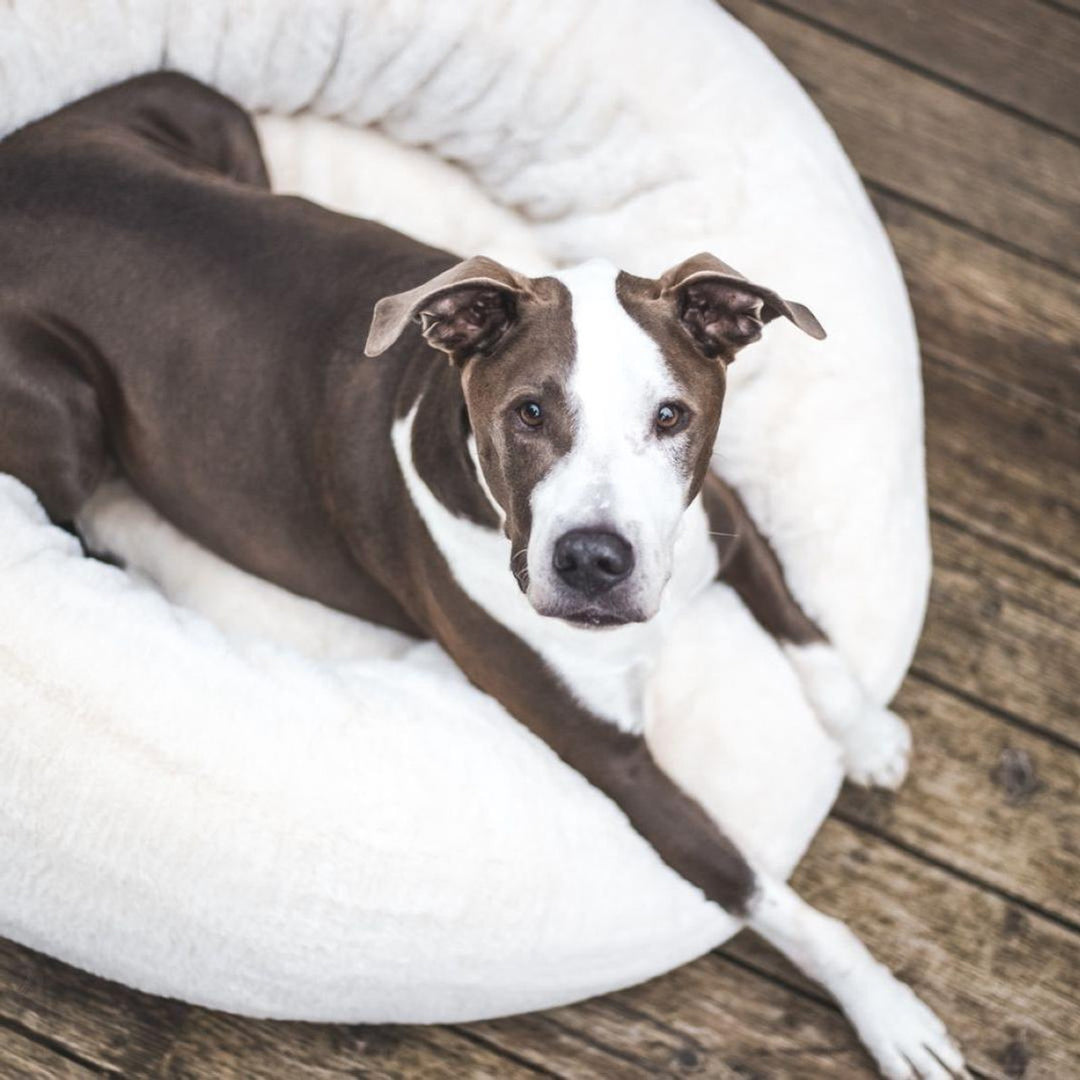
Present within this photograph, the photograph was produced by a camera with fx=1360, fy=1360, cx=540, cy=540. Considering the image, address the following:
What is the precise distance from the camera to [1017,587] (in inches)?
135

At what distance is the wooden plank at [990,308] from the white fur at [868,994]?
1.58m

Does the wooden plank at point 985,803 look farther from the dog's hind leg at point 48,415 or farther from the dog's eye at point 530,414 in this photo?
the dog's hind leg at point 48,415

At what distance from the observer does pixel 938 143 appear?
3846mm

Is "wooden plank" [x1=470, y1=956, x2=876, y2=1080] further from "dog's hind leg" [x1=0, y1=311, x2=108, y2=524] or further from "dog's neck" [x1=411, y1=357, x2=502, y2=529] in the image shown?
"dog's hind leg" [x1=0, y1=311, x2=108, y2=524]

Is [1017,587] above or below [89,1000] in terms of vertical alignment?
above

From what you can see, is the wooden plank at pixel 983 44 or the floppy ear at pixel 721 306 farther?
the wooden plank at pixel 983 44

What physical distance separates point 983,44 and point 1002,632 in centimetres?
177

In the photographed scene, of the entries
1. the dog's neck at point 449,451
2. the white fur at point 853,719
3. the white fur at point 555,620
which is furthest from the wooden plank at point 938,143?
the dog's neck at point 449,451

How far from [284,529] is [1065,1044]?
2072 mm

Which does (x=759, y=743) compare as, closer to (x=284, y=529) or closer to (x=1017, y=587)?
(x=1017, y=587)

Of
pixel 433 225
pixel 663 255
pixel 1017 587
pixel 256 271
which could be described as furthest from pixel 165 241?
pixel 1017 587

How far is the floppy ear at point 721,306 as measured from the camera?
225cm

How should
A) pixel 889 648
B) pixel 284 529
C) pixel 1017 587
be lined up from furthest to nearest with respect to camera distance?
pixel 1017 587, pixel 889 648, pixel 284 529

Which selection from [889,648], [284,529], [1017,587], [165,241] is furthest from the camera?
[1017,587]
